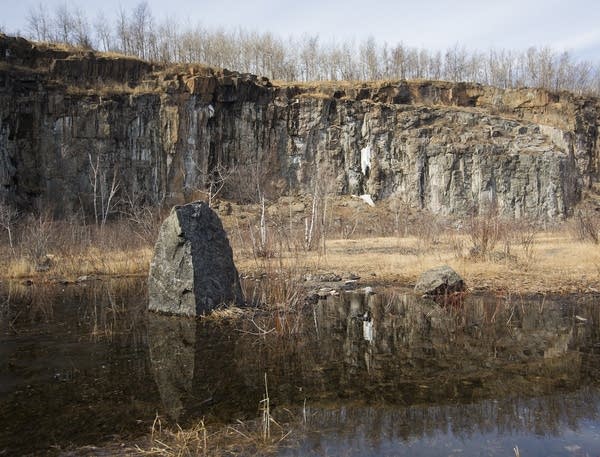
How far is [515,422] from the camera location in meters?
4.32

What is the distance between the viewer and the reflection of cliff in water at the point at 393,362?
4742 mm

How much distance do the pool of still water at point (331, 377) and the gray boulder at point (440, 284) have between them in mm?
1341

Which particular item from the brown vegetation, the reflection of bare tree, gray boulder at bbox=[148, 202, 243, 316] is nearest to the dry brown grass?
the brown vegetation

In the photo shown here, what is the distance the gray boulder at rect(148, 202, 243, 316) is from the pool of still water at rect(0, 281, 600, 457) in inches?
18.6

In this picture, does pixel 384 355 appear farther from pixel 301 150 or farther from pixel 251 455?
pixel 301 150

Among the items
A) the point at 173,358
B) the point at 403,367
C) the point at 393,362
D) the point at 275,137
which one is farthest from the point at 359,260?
the point at 275,137

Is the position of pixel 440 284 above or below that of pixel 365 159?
below

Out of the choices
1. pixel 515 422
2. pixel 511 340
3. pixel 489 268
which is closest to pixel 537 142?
pixel 489 268

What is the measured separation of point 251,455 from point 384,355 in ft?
9.72

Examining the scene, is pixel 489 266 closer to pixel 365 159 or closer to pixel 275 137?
pixel 365 159

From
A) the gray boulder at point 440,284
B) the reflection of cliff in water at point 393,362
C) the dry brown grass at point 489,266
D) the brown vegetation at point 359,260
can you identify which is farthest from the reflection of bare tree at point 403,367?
the dry brown grass at point 489,266

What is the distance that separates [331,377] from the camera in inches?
217

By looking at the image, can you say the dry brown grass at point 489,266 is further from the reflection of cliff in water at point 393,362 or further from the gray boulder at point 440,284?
the reflection of cliff in water at point 393,362

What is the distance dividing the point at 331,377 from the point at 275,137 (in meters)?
35.0
